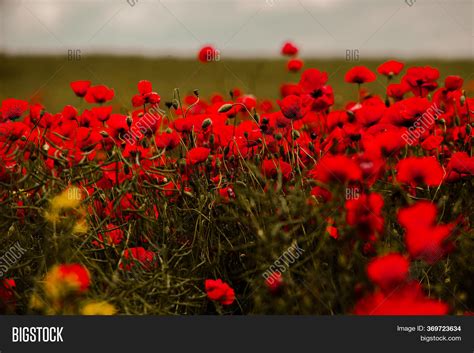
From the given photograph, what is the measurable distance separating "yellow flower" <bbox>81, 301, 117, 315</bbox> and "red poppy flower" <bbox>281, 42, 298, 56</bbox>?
185cm

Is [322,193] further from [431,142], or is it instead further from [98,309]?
[98,309]

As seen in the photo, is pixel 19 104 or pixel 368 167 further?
pixel 19 104

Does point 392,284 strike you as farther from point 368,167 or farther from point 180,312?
point 180,312

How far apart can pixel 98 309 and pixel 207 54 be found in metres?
1.43

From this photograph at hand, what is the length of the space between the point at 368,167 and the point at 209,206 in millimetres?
543

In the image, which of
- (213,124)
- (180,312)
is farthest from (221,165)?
(180,312)

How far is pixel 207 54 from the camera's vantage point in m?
2.60

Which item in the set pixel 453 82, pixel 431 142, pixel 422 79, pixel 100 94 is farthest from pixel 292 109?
pixel 100 94

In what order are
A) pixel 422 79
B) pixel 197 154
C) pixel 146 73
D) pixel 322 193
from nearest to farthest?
pixel 322 193
pixel 197 154
pixel 422 79
pixel 146 73

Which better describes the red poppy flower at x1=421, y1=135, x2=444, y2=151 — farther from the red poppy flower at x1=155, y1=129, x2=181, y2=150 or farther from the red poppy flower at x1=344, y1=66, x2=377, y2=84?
the red poppy flower at x1=155, y1=129, x2=181, y2=150

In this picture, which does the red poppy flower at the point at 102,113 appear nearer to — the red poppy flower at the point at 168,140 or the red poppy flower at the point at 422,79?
the red poppy flower at the point at 168,140

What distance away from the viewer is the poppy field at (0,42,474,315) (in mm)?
1412

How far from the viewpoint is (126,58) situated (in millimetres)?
14508

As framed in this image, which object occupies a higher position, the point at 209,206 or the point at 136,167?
the point at 136,167
